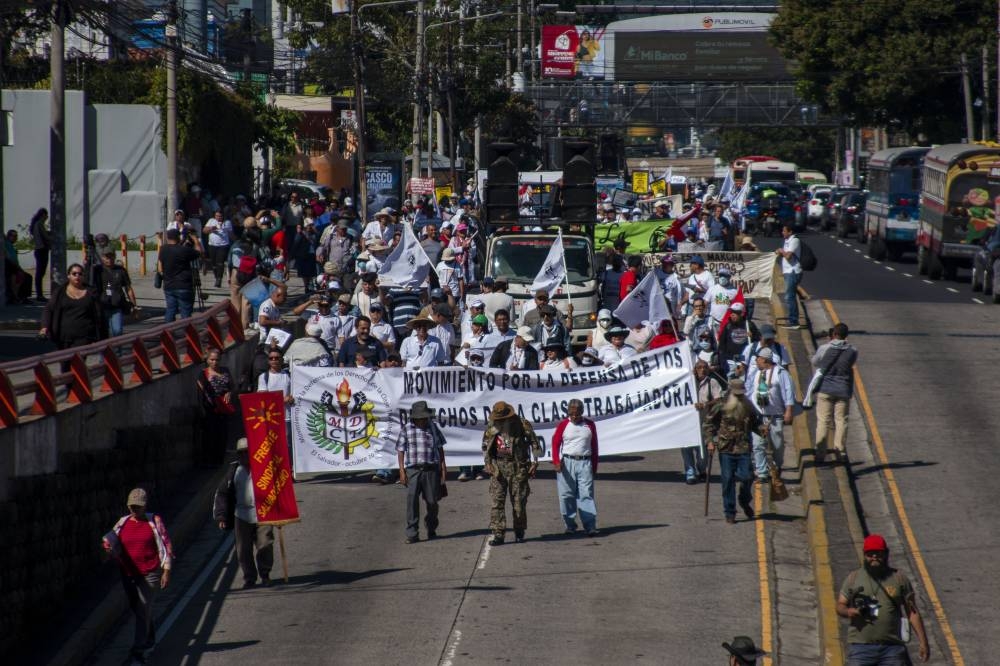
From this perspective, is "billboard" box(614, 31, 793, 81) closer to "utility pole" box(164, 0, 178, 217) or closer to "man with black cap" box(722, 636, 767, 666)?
"utility pole" box(164, 0, 178, 217)

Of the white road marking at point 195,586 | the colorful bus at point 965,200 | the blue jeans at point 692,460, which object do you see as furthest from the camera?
the colorful bus at point 965,200

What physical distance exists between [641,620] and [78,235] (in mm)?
27410

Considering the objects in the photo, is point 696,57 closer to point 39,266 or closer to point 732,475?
point 39,266

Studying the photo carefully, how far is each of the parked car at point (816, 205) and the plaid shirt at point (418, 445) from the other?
55.7m

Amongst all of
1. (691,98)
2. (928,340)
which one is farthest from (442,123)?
(928,340)

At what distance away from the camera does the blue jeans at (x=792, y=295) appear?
1086 inches

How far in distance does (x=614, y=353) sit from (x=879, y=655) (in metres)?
9.14

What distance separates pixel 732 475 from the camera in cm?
1641

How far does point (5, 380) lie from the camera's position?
43.8 feet

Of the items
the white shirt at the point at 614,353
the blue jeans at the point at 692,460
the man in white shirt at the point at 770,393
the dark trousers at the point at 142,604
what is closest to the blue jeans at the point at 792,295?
the white shirt at the point at 614,353

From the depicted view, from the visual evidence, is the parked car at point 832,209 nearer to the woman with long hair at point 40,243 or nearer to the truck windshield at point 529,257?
the truck windshield at point 529,257

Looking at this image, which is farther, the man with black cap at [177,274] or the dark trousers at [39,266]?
the dark trousers at [39,266]

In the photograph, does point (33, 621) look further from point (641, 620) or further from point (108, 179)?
point (108, 179)

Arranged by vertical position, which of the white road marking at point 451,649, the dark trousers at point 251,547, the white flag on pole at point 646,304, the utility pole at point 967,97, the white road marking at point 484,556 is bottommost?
the white road marking at point 451,649
